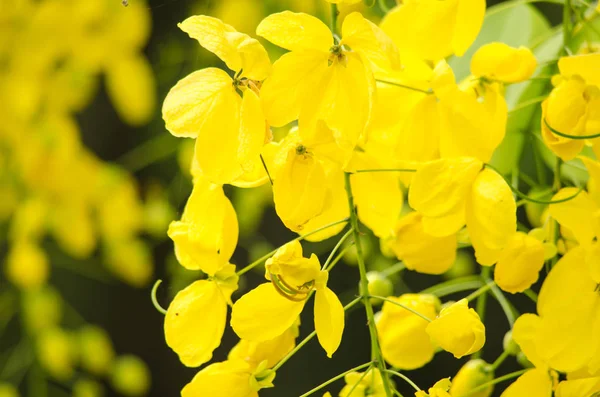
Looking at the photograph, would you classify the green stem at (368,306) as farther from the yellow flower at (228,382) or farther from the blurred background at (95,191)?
the blurred background at (95,191)

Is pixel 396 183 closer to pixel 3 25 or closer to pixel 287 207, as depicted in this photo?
pixel 287 207

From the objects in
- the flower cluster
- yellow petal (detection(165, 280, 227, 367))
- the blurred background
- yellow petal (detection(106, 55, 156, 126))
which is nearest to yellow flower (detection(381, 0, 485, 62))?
the flower cluster

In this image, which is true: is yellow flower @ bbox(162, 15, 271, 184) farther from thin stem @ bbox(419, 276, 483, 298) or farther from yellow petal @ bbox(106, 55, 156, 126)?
yellow petal @ bbox(106, 55, 156, 126)

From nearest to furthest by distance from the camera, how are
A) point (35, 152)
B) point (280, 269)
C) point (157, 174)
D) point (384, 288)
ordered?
point (280, 269) → point (384, 288) → point (35, 152) → point (157, 174)

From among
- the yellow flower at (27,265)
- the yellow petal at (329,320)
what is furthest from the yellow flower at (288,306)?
the yellow flower at (27,265)

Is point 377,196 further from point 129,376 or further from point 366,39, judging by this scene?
point 129,376

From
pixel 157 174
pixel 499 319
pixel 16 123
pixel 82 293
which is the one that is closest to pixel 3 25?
pixel 16 123
